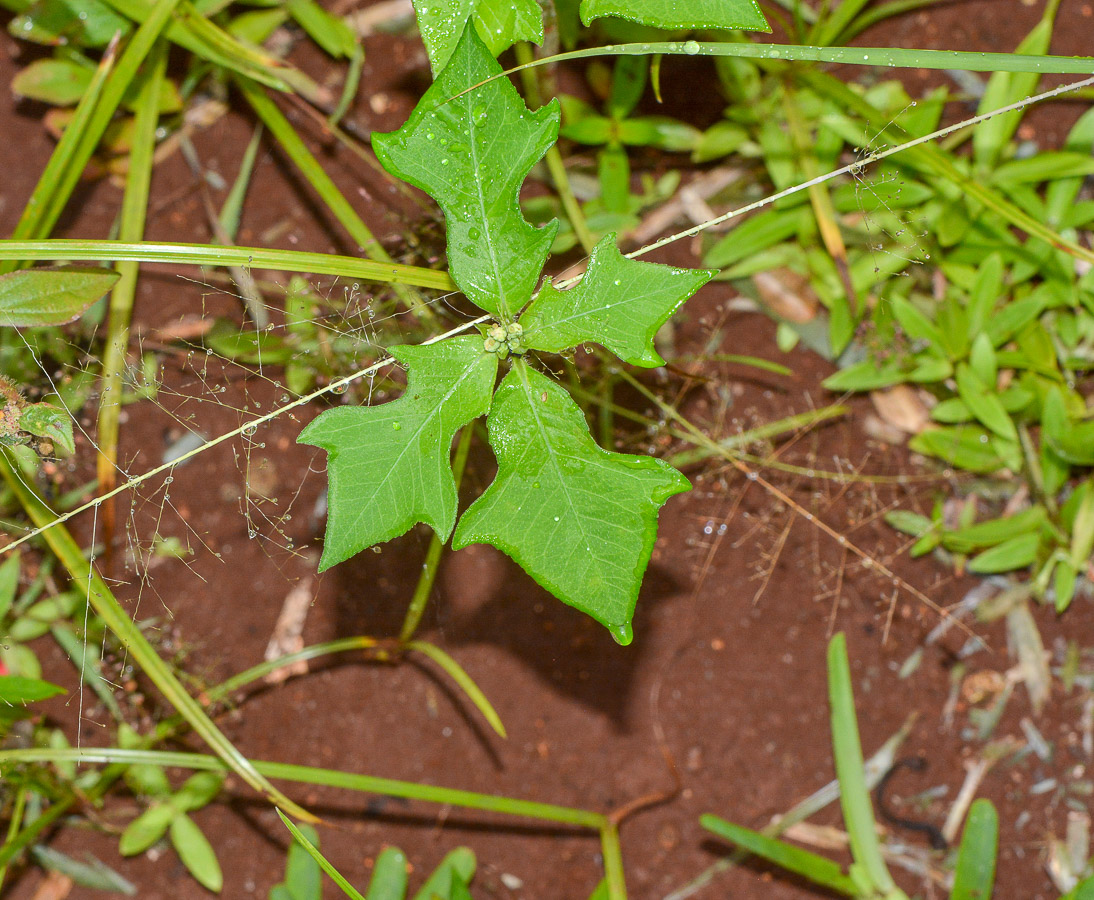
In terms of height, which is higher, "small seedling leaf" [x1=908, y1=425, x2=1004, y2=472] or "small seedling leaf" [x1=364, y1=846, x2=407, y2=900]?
"small seedling leaf" [x1=908, y1=425, x2=1004, y2=472]

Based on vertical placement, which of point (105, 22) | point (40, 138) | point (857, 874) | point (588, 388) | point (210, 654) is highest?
point (105, 22)

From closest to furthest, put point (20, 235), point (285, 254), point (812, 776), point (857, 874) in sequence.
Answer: point (285, 254), point (20, 235), point (857, 874), point (812, 776)

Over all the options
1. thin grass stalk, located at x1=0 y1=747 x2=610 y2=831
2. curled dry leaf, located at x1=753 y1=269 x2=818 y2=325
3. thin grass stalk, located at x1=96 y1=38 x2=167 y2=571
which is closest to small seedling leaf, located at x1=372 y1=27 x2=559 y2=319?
thin grass stalk, located at x1=96 y1=38 x2=167 y2=571

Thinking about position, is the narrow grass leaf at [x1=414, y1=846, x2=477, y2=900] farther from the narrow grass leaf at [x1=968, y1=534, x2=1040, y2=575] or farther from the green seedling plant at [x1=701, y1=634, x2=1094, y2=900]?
the narrow grass leaf at [x1=968, y1=534, x2=1040, y2=575]

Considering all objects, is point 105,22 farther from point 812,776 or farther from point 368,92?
point 812,776

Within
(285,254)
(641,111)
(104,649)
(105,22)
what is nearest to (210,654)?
(104,649)

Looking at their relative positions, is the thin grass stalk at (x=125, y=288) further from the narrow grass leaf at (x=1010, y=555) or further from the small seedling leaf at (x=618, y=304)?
the narrow grass leaf at (x=1010, y=555)
